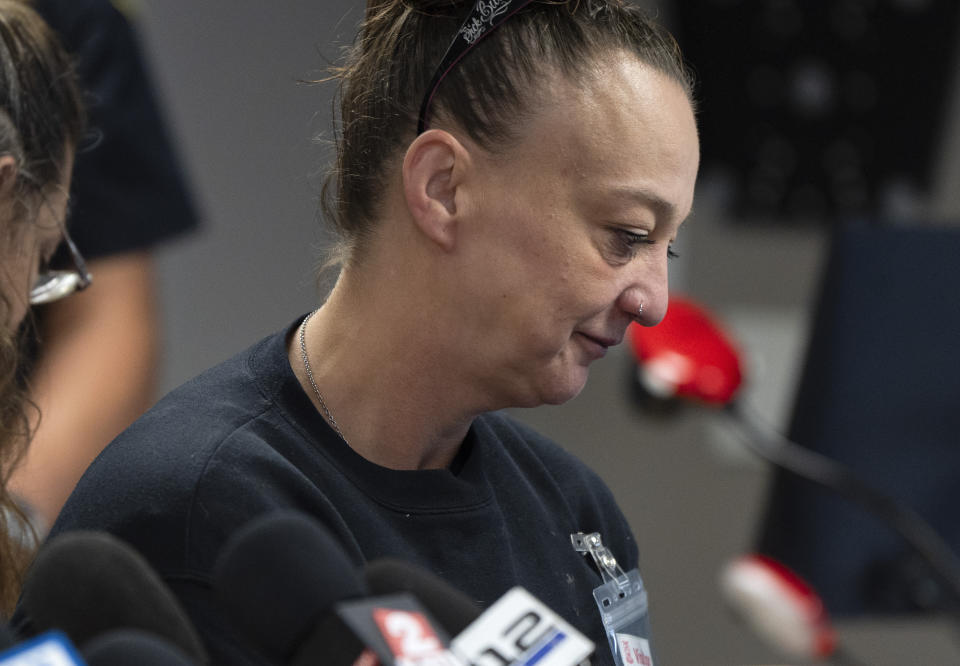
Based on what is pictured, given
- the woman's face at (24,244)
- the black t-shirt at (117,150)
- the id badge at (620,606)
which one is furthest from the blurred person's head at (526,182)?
→ the black t-shirt at (117,150)

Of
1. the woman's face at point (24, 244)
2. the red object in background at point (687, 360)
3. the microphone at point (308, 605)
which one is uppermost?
the woman's face at point (24, 244)

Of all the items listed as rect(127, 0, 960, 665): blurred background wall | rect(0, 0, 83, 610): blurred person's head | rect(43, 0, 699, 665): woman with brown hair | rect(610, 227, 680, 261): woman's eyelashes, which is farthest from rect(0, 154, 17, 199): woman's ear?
rect(127, 0, 960, 665): blurred background wall

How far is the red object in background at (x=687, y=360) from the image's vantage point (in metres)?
1.41

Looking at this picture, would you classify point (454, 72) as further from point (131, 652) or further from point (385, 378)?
point (131, 652)

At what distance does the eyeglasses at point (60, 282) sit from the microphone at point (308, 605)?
1.98ft

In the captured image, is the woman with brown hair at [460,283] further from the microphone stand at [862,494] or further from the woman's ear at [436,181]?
the microphone stand at [862,494]

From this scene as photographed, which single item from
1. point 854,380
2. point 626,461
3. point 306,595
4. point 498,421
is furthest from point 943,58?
point 306,595

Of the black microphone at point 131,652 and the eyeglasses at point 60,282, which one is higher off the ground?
the eyeglasses at point 60,282

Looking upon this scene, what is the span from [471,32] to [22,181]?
1.24ft

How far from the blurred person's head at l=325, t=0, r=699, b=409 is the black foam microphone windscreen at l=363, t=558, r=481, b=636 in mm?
388

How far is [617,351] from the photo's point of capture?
278cm

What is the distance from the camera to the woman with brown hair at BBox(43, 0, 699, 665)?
36.1 inches

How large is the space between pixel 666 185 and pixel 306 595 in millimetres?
528

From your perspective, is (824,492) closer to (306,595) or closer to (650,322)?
(650,322)
